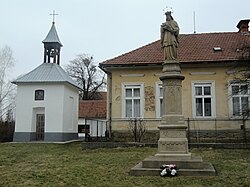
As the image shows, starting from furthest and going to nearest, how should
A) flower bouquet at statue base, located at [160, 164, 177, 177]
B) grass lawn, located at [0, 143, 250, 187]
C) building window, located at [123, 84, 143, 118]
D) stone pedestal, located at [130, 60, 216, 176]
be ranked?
building window, located at [123, 84, 143, 118] < stone pedestal, located at [130, 60, 216, 176] < flower bouquet at statue base, located at [160, 164, 177, 177] < grass lawn, located at [0, 143, 250, 187]

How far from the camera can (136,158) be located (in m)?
13.3

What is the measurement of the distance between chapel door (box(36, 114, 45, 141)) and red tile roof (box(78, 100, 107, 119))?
14278 mm

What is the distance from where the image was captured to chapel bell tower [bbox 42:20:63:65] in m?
30.5

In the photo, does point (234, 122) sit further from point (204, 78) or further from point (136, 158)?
point (136, 158)

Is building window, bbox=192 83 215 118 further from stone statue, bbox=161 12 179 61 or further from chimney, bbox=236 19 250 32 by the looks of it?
stone statue, bbox=161 12 179 61

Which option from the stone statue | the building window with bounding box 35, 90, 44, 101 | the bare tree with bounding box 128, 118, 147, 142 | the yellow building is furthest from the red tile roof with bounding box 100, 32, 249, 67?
the stone statue

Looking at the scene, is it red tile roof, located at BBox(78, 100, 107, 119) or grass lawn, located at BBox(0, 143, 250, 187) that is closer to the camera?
grass lawn, located at BBox(0, 143, 250, 187)

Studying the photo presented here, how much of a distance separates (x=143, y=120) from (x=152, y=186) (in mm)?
13775

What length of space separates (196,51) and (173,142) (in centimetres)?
1382

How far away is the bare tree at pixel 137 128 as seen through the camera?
68.5 feet

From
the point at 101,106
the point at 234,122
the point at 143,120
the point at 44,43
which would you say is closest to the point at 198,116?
the point at 234,122

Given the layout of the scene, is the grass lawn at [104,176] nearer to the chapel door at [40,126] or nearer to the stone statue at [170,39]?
the stone statue at [170,39]

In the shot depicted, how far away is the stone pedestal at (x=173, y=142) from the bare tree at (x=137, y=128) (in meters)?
10.1

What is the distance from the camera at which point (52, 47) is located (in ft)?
101
